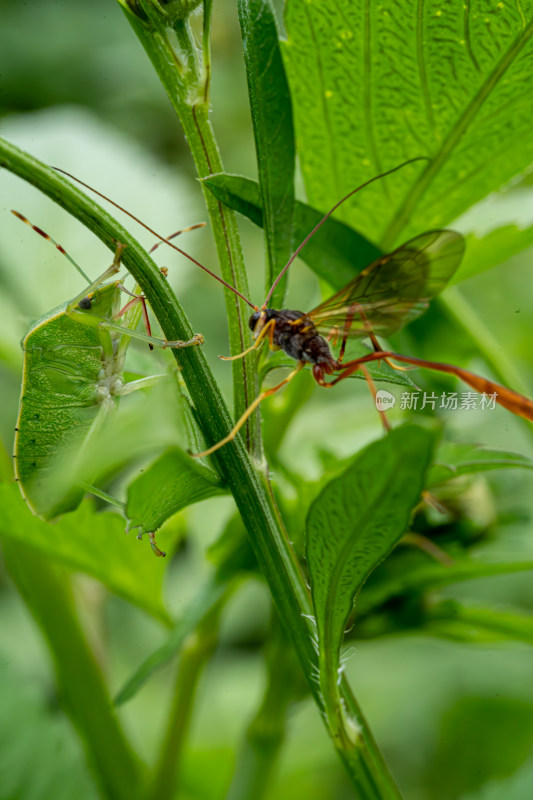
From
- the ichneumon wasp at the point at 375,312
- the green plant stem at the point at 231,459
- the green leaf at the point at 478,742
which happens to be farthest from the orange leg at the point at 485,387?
the green leaf at the point at 478,742

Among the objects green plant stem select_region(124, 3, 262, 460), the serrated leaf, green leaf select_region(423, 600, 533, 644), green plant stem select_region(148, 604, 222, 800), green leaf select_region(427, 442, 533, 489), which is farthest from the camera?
green plant stem select_region(148, 604, 222, 800)

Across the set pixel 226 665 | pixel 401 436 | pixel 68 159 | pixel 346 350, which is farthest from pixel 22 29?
pixel 401 436

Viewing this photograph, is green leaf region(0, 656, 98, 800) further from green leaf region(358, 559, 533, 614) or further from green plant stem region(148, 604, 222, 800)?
green leaf region(358, 559, 533, 614)

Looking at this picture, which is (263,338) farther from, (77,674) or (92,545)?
(77,674)

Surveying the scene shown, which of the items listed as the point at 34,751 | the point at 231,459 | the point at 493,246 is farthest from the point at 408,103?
the point at 34,751

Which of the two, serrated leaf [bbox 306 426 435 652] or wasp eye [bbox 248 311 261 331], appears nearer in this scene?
serrated leaf [bbox 306 426 435 652]

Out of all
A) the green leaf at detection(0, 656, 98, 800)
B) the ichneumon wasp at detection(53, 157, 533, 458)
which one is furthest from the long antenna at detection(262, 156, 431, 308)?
the green leaf at detection(0, 656, 98, 800)

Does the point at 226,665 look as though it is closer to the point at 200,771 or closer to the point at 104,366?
the point at 200,771
